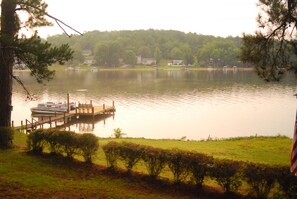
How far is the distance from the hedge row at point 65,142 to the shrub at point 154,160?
2.20m

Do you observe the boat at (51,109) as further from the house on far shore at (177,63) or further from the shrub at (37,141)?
the house on far shore at (177,63)

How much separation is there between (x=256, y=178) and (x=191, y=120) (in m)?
32.3

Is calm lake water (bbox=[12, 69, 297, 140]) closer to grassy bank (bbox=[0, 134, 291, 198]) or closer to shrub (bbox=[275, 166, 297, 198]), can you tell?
grassy bank (bbox=[0, 134, 291, 198])

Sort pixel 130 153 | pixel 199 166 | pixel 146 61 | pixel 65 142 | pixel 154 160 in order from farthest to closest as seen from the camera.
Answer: pixel 146 61, pixel 65 142, pixel 130 153, pixel 154 160, pixel 199 166

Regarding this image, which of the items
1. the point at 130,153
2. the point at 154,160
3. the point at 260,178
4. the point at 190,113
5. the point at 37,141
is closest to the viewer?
the point at 260,178

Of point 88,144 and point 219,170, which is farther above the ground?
point 88,144

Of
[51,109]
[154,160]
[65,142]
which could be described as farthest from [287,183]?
[51,109]

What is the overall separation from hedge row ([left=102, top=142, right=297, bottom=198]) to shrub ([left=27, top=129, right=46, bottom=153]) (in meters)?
3.50

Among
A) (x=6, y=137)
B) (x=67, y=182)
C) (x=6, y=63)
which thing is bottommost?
(x=67, y=182)

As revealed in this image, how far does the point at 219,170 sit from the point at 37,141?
7.15 metres

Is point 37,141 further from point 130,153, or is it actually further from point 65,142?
point 130,153

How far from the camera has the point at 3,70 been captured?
14.1 metres

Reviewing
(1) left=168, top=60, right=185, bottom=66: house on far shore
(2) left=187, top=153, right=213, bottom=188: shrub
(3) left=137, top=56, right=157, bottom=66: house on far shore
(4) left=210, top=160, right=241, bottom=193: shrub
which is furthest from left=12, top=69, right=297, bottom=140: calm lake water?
(3) left=137, top=56, right=157, bottom=66: house on far shore

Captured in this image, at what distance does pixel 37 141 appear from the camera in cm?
1298
